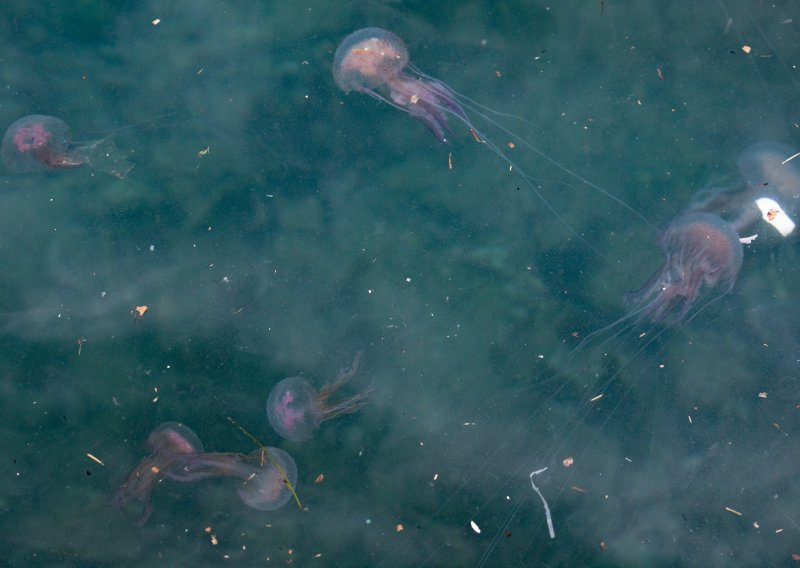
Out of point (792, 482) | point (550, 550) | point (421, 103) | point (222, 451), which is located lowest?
point (550, 550)

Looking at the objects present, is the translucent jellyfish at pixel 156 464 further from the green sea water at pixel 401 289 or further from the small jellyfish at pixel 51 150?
the small jellyfish at pixel 51 150

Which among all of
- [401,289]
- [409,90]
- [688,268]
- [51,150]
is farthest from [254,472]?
[688,268]

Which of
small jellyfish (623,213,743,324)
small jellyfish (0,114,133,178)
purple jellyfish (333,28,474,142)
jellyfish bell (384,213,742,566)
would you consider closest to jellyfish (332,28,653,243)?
purple jellyfish (333,28,474,142)

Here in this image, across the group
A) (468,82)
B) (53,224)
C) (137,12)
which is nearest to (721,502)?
(468,82)

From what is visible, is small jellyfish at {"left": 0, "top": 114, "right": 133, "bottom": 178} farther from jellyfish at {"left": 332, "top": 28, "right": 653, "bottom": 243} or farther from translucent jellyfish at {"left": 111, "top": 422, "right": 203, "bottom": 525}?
translucent jellyfish at {"left": 111, "top": 422, "right": 203, "bottom": 525}

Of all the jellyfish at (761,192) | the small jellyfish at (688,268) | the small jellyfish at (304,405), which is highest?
the jellyfish at (761,192)

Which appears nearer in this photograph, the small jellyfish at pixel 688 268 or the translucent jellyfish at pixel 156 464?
the translucent jellyfish at pixel 156 464

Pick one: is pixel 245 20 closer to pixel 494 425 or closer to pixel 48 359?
pixel 48 359

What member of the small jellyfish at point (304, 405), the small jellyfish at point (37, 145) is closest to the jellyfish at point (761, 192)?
the small jellyfish at point (304, 405)
